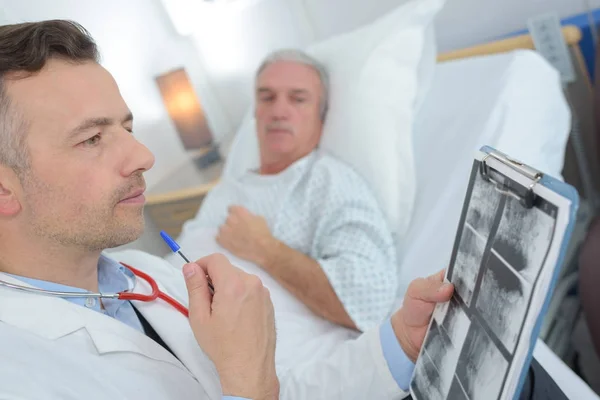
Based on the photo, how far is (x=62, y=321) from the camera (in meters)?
0.75

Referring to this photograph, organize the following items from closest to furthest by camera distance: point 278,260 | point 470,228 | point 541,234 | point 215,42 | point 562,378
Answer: point 541,234, point 470,228, point 562,378, point 278,260, point 215,42

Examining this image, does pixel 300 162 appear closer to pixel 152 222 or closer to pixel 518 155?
pixel 152 222

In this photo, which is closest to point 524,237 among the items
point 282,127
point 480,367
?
point 480,367

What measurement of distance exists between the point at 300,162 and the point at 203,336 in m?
0.84

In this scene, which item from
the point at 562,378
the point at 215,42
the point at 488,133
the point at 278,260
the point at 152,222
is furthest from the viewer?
the point at 215,42

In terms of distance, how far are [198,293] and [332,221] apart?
0.64 meters

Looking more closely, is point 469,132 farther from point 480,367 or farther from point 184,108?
point 480,367

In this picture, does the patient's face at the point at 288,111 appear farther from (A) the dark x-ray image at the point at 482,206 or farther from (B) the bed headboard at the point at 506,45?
(A) the dark x-ray image at the point at 482,206

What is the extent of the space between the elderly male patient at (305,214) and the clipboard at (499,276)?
45 cm

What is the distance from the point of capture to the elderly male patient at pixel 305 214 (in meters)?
1.14

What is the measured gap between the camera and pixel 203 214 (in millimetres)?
1594

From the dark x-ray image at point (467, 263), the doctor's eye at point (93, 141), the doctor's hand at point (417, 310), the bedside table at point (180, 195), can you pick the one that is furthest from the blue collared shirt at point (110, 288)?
the dark x-ray image at point (467, 263)

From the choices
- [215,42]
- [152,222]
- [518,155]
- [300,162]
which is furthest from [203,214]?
[518,155]

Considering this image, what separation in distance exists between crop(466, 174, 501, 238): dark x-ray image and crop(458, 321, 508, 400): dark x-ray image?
0.36 feet
